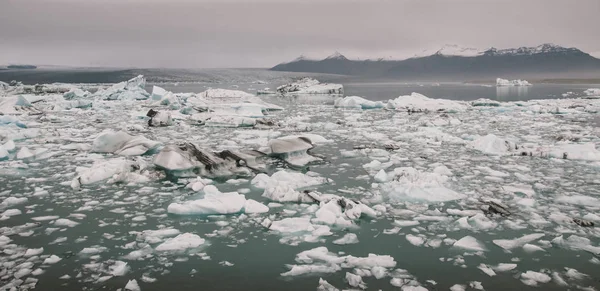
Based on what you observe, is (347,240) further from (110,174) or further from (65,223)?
(110,174)

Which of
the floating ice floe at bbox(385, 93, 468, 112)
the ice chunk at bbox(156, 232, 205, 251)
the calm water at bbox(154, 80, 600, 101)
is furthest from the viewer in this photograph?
the calm water at bbox(154, 80, 600, 101)

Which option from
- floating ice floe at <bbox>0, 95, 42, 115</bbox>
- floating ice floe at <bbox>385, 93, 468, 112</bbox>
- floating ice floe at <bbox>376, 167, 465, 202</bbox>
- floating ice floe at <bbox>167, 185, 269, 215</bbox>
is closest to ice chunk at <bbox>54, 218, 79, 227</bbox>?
floating ice floe at <bbox>167, 185, 269, 215</bbox>

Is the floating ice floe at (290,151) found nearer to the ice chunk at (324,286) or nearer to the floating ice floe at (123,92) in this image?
the ice chunk at (324,286)

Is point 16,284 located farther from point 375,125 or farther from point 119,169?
point 375,125

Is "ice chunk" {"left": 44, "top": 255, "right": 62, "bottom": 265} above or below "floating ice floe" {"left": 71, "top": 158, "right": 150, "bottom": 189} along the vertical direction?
below

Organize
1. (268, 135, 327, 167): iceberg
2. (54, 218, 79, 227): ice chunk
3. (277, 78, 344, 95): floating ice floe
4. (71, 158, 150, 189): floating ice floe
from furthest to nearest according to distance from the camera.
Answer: (277, 78, 344, 95): floating ice floe, (268, 135, 327, 167): iceberg, (71, 158, 150, 189): floating ice floe, (54, 218, 79, 227): ice chunk

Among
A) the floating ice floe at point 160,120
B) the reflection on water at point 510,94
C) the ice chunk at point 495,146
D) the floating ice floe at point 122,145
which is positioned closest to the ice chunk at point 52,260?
the floating ice floe at point 122,145

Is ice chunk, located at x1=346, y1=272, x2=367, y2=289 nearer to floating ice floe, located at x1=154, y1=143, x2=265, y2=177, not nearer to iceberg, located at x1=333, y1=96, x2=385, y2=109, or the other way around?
floating ice floe, located at x1=154, y1=143, x2=265, y2=177
